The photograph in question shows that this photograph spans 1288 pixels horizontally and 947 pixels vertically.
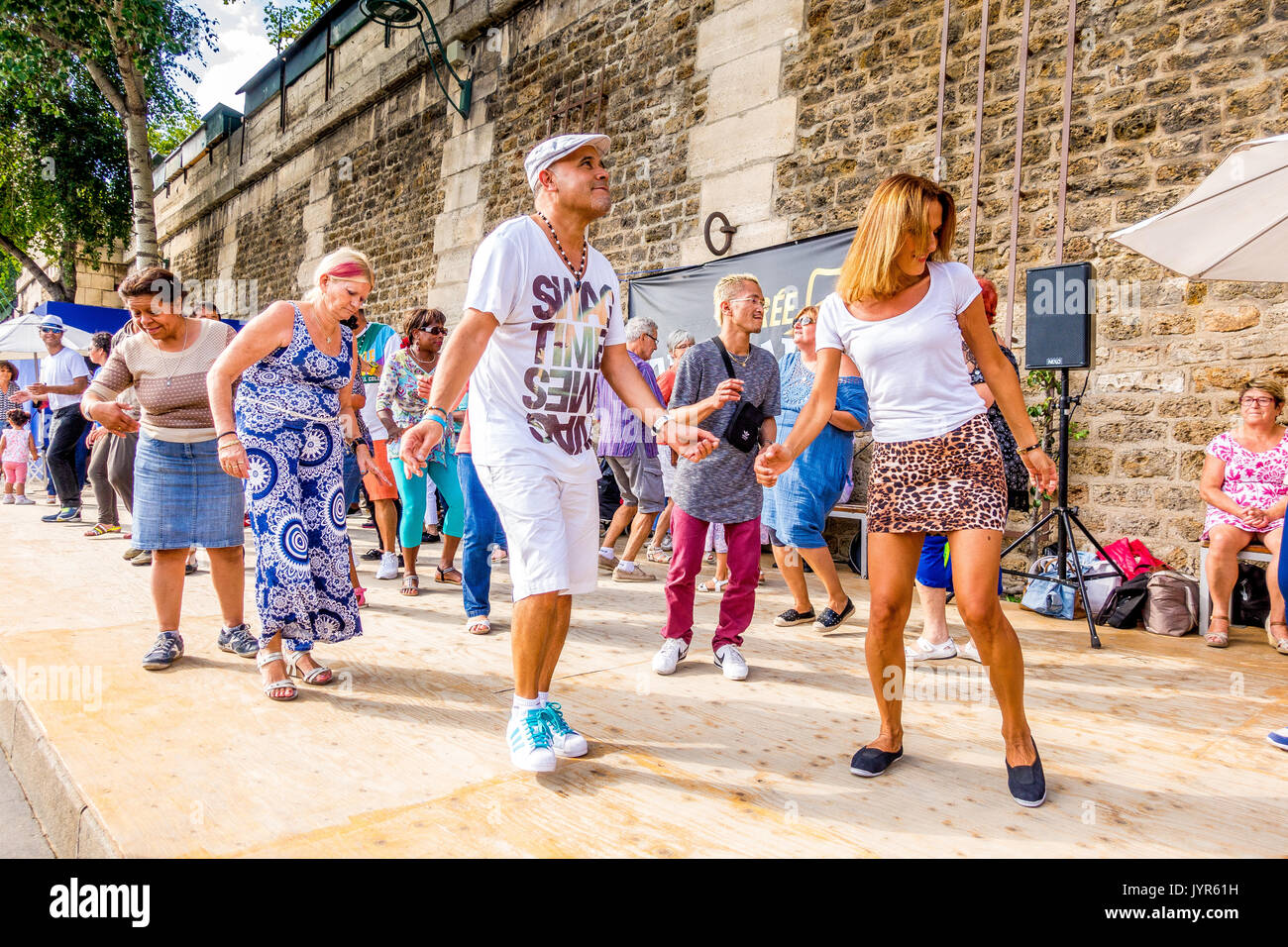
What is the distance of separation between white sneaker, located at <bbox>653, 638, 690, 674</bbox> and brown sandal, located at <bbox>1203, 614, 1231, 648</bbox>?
290 centimetres

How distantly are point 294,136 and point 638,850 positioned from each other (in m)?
16.7

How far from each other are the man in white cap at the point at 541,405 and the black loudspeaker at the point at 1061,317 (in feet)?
10.6

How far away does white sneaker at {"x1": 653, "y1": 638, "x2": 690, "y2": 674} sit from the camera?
3.56 metres

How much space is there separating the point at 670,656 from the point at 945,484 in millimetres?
1599

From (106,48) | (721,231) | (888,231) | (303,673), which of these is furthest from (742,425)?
(106,48)

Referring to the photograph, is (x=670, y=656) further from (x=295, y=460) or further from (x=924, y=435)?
(x=295, y=460)

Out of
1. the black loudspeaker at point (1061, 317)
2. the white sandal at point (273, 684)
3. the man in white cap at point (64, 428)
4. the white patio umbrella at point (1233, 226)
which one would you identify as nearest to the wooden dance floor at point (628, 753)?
the white sandal at point (273, 684)

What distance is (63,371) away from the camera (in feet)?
28.6

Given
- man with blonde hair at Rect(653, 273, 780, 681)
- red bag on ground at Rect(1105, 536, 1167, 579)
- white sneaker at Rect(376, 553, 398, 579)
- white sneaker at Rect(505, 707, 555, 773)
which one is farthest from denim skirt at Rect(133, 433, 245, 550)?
red bag on ground at Rect(1105, 536, 1167, 579)

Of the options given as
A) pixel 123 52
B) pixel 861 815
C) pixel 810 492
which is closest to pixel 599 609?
pixel 810 492

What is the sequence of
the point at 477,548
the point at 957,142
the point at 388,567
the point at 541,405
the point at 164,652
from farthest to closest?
the point at 957,142 < the point at 388,567 < the point at 477,548 < the point at 164,652 < the point at 541,405

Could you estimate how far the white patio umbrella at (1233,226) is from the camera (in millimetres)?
3715

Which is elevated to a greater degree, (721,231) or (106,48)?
(106,48)

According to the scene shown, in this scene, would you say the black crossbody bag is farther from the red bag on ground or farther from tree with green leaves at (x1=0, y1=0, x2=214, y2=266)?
tree with green leaves at (x1=0, y1=0, x2=214, y2=266)
